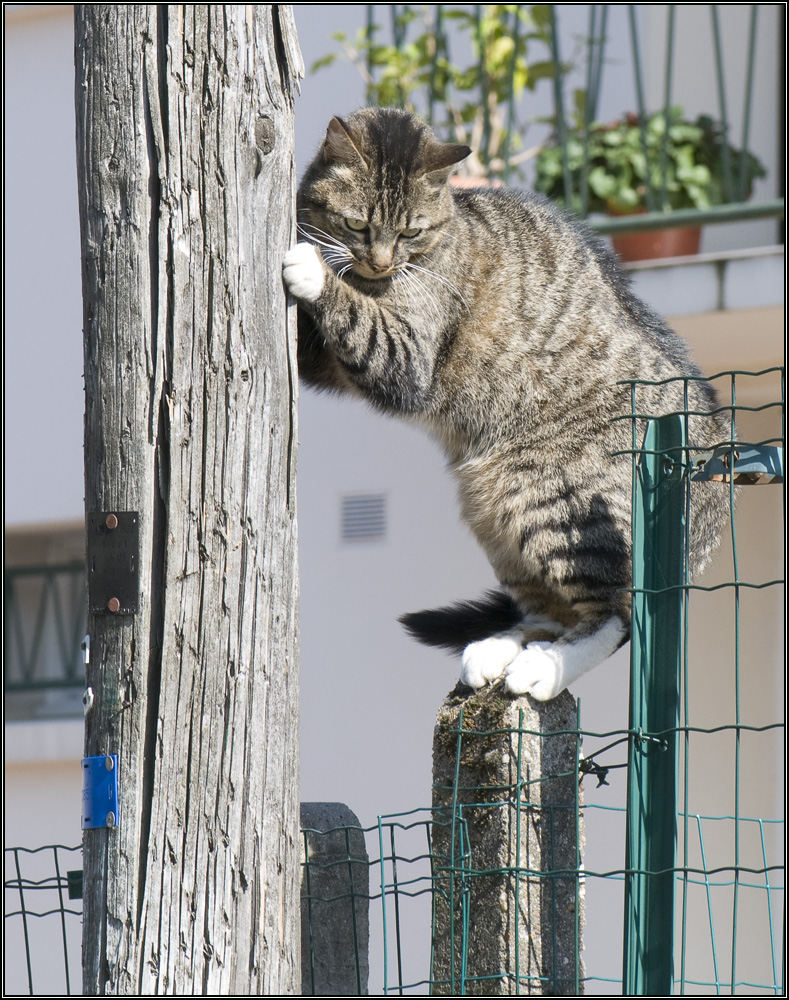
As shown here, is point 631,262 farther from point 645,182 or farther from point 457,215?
point 457,215

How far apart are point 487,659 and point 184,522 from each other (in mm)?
1001

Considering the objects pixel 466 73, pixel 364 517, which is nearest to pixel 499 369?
pixel 364 517

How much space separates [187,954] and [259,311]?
0.99 metres

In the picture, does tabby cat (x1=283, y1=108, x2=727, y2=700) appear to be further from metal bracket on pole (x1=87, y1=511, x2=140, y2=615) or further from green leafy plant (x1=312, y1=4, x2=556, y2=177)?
green leafy plant (x1=312, y1=4, x2=556, y2=177)

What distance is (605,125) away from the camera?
446 cm

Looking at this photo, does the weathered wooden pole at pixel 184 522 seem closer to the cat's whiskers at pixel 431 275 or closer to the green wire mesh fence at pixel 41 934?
the cat's whiskers at pixel 431 275

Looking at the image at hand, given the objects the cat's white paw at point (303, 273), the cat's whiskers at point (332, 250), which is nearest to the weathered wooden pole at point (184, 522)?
the cat's white paw at point (303, 273)

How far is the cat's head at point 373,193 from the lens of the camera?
9.12ft

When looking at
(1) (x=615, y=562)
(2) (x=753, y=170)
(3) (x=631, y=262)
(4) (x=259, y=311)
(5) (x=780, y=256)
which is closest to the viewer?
(4) (x=259, y=311)

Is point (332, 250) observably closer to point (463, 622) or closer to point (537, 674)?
point (463, 622)

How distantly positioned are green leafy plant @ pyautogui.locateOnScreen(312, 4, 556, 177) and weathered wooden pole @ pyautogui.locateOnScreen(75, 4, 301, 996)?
2.62 m

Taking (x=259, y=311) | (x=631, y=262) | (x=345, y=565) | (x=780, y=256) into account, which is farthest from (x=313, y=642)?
(x=259, y=311)

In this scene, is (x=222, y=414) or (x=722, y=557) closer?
(x=222, y=414)

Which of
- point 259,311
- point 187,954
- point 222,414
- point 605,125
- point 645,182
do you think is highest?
point 605,125
